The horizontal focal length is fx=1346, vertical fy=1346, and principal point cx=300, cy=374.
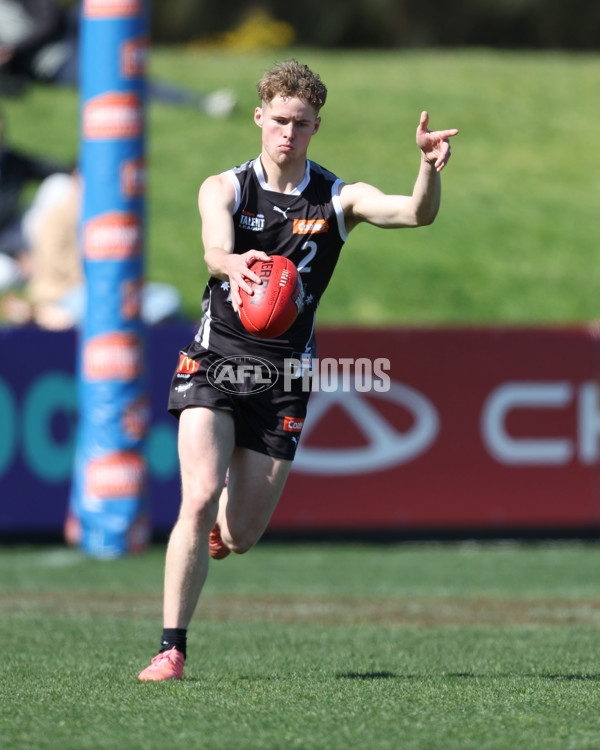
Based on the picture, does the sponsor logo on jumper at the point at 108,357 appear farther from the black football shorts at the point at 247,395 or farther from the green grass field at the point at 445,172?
the black football shorts at the point at 247,395

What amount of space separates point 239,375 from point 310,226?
71 cm

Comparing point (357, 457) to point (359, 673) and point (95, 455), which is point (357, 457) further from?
point (359, 673)

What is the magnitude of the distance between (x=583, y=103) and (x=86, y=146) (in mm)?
17411

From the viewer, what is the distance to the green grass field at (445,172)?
18.8 meters

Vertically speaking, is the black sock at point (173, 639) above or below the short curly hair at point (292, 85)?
below

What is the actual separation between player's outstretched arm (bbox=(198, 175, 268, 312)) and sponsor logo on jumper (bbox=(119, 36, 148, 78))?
21.2 feet

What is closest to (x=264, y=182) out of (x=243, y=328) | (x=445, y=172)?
(x=243, y=328)

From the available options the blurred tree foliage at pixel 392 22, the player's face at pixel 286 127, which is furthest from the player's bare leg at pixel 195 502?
the blurred tree foliage at pixel 392 22

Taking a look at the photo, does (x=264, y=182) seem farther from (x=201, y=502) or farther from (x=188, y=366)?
(x=201, y=502)

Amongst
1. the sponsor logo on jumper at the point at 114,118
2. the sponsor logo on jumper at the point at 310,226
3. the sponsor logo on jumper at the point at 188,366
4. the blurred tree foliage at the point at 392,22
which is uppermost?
the blurred tree foliage at the point at 392,22

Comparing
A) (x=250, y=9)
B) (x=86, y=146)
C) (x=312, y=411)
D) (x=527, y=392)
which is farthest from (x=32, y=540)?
(x=250, y=9)

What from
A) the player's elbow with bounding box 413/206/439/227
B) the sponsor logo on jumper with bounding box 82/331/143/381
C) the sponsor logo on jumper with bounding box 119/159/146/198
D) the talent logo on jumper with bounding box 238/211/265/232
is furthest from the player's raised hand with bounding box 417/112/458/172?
the sponsor logo on jumper with bounding box 119/159/146/198

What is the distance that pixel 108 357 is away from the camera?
11602 mm

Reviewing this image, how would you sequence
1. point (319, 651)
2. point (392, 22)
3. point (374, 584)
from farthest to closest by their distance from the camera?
point (392, 22), point (374, 584), point (319, 651)
